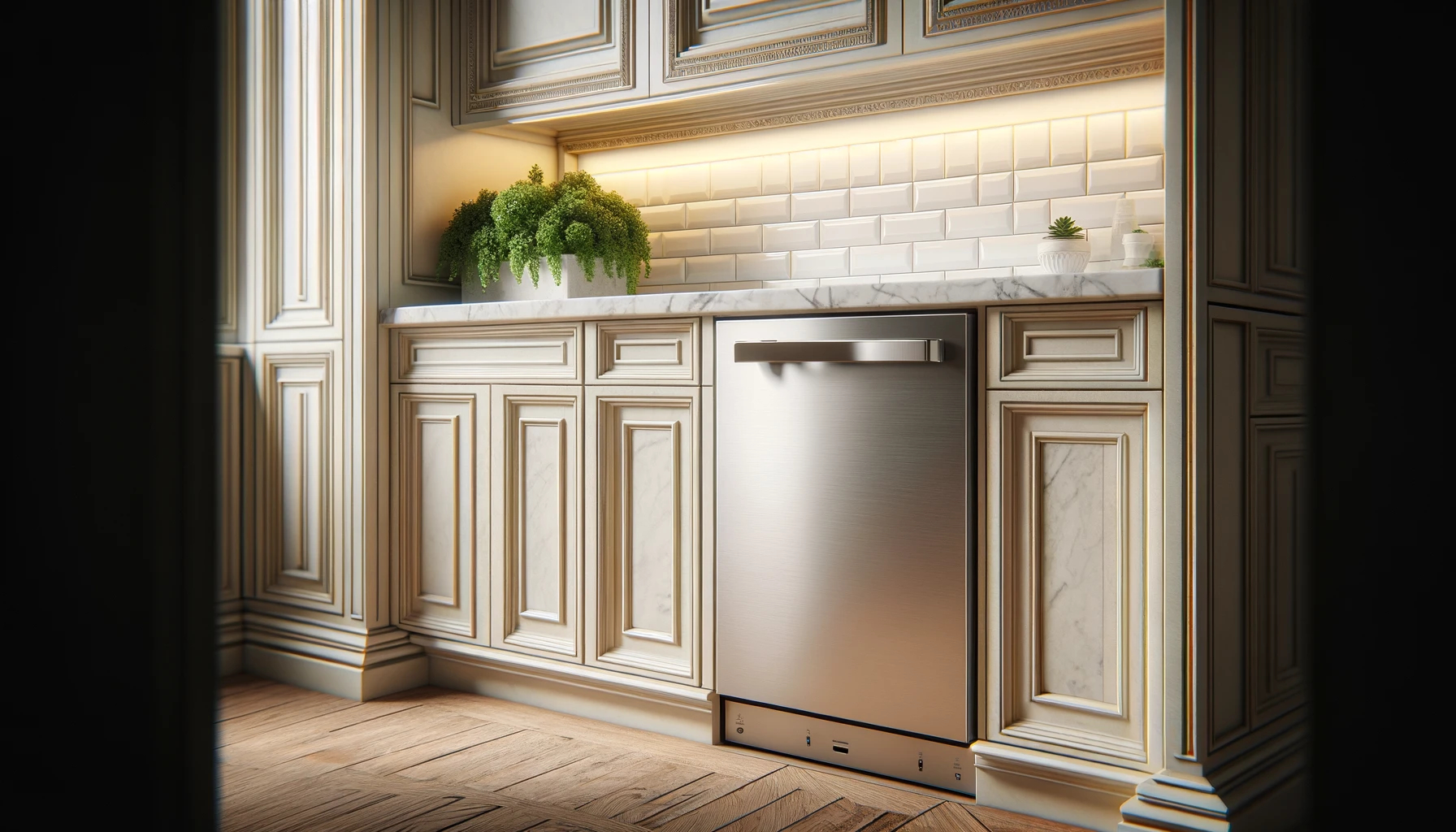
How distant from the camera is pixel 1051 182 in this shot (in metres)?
2.43

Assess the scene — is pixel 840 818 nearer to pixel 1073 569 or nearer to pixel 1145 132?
pixel 1073 569

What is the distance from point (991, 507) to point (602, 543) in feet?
2.93

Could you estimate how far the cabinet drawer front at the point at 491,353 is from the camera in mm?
2408

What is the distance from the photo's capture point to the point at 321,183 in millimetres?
2715

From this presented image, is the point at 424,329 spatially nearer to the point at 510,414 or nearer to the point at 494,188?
the point at 510,414

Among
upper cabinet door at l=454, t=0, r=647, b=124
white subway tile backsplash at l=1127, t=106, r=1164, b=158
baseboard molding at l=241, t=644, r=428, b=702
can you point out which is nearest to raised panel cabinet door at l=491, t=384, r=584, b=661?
baseboard molding at l=241, t=644, r=428, b=702

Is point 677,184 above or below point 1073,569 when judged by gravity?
above

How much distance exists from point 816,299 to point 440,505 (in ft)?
3.73

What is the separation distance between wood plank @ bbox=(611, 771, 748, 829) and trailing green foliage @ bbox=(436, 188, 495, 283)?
4.85 ft

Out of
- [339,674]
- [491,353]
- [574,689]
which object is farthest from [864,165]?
[339,674]

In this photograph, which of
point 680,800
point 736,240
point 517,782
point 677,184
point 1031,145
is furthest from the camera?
point 677,184

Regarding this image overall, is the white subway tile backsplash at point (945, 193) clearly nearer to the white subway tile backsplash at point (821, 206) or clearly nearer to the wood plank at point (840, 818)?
the white subway tile backsplash at point (821, 206)

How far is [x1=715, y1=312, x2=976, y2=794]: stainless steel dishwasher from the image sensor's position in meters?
1.90

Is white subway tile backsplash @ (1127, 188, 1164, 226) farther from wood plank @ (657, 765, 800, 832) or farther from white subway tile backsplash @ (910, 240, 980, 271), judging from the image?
wood plank @ (657, 765, 800, 832)
